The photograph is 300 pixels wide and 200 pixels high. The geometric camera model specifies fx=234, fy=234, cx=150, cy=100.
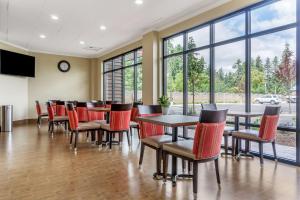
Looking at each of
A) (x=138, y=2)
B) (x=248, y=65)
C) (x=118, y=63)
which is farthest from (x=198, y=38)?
(x=118, y=63)

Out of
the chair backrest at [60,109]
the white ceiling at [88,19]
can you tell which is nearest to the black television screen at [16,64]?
the white ceiling at [88,19]

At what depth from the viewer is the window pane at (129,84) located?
929cm

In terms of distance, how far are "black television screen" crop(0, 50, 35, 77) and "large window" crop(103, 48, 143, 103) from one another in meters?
3.25

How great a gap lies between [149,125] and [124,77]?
6.24 m

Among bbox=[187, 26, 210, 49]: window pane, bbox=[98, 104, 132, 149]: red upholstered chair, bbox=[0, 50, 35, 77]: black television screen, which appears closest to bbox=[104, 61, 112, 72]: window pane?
bbox=[0, 50, 35, 77]: black television screen

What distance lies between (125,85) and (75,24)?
3.50 m

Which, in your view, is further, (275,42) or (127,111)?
(127,111)

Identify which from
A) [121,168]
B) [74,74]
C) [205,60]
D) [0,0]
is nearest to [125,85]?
[74,74]

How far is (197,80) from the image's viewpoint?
20.6 ft

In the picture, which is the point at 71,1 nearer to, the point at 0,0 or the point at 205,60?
the point at 0,0

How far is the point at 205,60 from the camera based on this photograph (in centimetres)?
599

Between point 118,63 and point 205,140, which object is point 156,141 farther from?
point 118,63

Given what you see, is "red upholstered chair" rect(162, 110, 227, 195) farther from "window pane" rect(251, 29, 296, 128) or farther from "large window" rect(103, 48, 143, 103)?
"large window" rect(103, 48, 143, 103)

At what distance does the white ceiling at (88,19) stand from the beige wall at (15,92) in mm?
1375
